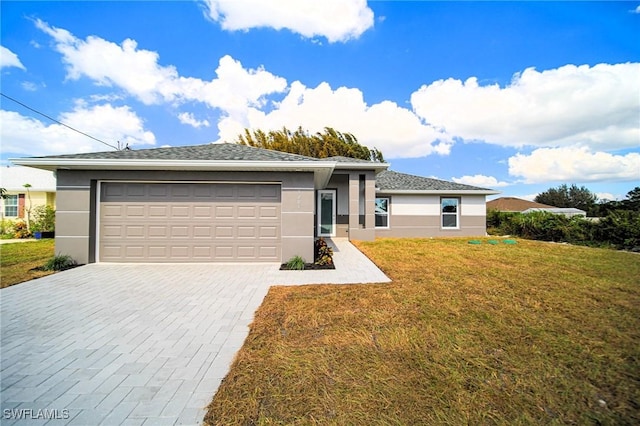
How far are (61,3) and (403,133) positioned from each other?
23.9 meters

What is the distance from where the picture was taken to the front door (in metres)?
13.8

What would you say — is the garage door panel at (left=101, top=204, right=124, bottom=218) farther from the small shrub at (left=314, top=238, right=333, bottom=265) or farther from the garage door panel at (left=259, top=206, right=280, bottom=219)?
the small shrub at (left=314, top=238, right=333, bottom=265)

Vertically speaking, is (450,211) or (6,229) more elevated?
(450,211)

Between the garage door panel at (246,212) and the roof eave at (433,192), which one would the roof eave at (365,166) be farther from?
the garage door panel at (246,212)

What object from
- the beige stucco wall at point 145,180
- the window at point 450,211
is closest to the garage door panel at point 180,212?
the beige stucco wall at point 145,180

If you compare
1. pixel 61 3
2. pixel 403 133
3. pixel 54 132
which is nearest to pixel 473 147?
pixel 403 133

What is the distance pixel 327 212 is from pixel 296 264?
6.97 metres

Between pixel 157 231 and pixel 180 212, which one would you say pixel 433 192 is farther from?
pixel 157 231

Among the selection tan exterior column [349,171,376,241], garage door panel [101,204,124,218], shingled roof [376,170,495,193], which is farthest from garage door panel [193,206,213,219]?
shingled roof [376,170,495,193]

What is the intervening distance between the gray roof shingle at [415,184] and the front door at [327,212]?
9.33ft

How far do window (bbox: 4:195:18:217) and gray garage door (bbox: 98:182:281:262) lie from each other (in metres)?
13.9

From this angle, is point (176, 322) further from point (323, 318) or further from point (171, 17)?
point (171, 17)

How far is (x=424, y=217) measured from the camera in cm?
1458

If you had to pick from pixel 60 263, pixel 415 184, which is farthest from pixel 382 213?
pixel 60 263
